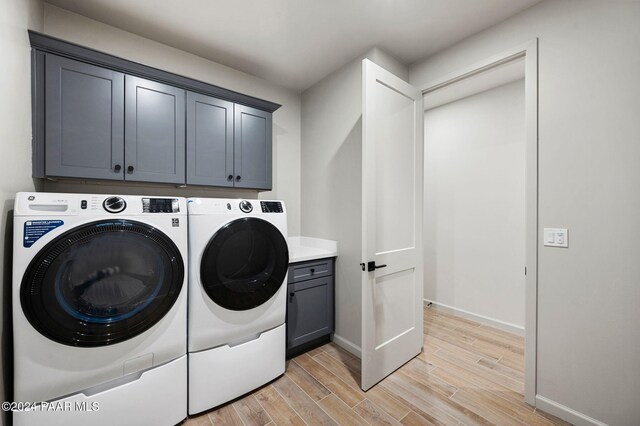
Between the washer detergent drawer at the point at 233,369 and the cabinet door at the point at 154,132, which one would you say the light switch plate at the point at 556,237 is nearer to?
the washer detergent drawer at the point at 233,369

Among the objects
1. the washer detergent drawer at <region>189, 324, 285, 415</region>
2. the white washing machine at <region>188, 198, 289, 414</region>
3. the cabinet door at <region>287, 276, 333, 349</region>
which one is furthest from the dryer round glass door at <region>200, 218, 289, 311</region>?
the cabinet door at <region>287, 276, 333, 349</region>

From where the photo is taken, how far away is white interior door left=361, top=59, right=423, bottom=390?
1.79 metres

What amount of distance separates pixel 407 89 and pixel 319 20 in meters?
0.84

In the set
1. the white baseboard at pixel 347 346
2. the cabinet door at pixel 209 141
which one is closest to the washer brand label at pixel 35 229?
the cabinet door at pixel 209 141

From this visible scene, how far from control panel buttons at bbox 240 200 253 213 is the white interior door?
0.77m

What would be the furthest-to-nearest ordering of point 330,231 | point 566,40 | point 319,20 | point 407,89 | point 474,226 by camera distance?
1. point 474,226
2. point 330,231
3. point 407,89
4. point 319,20
5. point 566,40

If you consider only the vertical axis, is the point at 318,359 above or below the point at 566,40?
below

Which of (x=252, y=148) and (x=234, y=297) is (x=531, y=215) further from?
(x=252, y=148)

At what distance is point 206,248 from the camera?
159cm

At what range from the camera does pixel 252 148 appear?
2.31 metres

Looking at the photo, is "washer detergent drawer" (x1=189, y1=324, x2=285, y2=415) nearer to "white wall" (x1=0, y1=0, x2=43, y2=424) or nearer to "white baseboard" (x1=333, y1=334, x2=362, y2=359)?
"white baseboard" (x1=333, y1=334, x2=362, y2=359)

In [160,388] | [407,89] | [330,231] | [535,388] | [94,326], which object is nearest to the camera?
[94,326]

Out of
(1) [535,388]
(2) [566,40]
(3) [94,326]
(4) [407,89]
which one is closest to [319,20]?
(4) [407,89]

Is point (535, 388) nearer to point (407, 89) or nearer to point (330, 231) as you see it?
point (330, 231)
